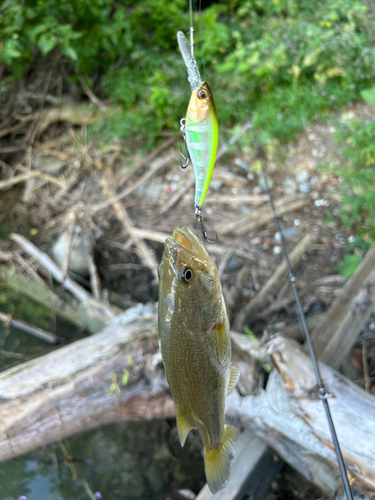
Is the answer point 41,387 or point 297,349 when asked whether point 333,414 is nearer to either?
point 297,349

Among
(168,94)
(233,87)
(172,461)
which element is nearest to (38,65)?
(168,94)

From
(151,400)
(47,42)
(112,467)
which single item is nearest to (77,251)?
(47,42)

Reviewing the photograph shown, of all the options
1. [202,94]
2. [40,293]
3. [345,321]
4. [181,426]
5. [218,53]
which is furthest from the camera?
[218,53]

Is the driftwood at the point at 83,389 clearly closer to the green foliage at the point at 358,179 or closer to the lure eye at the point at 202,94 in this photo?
the lure eye at the point at 202,94

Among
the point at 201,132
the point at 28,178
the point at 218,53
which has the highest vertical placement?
the point at 201,132

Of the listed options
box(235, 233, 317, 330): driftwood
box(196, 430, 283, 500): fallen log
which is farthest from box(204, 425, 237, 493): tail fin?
box(235, 233, 317, 330): driftwood

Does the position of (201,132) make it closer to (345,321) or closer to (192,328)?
(192,328)

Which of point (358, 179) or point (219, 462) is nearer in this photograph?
point (219, 462)

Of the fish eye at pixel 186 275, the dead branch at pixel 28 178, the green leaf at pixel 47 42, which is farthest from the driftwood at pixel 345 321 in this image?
the dead branch at pixel 28 178
